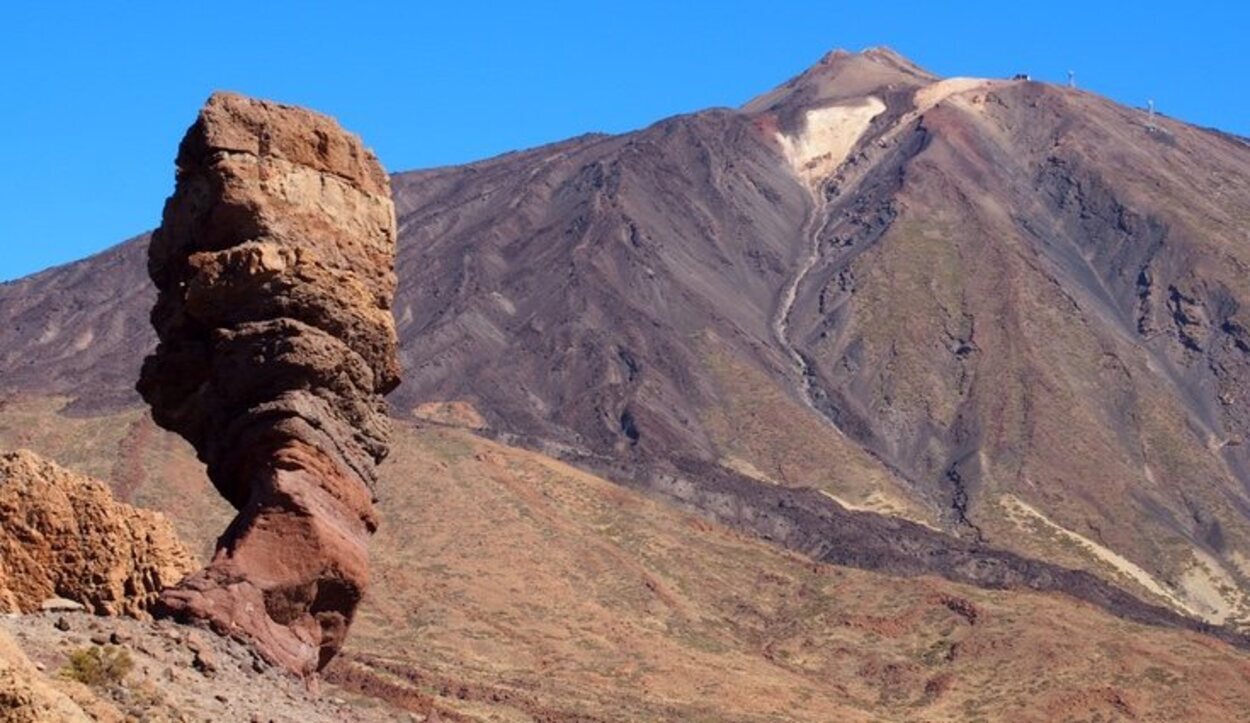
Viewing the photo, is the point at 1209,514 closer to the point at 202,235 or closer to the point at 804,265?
the point at 804,265

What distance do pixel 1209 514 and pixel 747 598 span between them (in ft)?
205

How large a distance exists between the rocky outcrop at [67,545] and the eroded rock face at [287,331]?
995mm

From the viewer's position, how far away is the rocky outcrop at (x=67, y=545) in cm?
1822

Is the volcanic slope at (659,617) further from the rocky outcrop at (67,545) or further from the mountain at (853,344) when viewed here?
the rocky outcrop at (67,545)

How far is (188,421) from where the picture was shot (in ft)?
72.9

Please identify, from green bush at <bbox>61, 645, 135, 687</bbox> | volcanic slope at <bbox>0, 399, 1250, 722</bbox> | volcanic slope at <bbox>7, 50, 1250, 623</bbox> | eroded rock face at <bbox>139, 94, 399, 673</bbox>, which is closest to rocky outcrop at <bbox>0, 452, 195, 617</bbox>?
eroded rock face at <bbox>139, 94, 399, 673</bbox>

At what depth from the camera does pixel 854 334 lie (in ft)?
525

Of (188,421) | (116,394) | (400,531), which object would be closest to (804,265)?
→ (116,394)

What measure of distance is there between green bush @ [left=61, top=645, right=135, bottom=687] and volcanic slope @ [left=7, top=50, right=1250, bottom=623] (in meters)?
78.4

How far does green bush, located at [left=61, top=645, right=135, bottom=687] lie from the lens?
15625 millimetres

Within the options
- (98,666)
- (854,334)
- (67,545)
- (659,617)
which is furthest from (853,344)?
(98,666)

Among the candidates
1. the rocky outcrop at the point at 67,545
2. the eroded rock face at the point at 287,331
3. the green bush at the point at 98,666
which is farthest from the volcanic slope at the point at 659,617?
the green bush at the point at 98,666

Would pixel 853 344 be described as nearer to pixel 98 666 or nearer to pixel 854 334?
pixel 854 334

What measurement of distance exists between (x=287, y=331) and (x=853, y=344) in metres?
139
